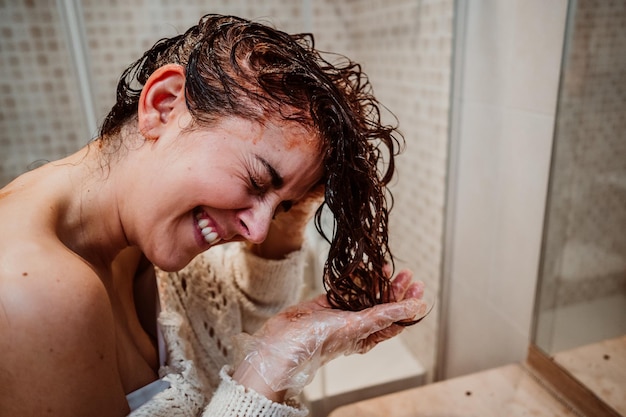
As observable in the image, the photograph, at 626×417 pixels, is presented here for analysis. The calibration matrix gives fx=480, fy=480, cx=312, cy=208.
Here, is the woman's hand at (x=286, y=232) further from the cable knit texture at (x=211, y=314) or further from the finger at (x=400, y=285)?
the finger at (x=400, y=285)

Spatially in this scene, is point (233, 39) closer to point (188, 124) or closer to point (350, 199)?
point (188, 124)

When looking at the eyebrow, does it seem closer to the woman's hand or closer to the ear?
the ear

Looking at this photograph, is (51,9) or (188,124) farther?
(51,9)

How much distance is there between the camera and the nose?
2.12 feet

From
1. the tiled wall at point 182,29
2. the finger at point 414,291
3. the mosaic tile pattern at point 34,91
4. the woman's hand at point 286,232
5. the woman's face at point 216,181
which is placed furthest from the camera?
the mosaic tile pattern at point 34,91

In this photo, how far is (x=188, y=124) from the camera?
2.01ft

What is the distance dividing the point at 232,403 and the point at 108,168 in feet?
1.18

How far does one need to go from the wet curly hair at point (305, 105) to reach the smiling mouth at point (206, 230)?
5.3 inches

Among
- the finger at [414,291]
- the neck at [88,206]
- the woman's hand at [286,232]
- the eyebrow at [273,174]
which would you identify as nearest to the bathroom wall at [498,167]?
the finger at [414,291]

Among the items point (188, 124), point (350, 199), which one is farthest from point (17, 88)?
point (350, 199)

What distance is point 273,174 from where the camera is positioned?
2.03 ft

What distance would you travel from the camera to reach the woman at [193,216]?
0.52 meters

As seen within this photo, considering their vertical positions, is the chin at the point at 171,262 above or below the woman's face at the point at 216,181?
below

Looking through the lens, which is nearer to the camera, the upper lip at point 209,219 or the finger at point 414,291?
the upper lip at point 209,219
